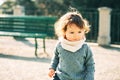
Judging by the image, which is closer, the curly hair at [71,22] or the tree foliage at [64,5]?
the curly hair at [71,22]

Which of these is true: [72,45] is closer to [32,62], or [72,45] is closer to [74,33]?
[74,33]

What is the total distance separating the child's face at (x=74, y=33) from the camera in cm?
367

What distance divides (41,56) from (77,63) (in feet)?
19.1

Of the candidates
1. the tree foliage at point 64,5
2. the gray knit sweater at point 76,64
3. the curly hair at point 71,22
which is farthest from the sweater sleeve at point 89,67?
the tree foliage at point 64,5

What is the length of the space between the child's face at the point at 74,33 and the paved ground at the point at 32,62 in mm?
3607

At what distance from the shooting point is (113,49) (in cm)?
1101

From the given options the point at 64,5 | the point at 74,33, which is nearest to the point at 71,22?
the point at 74,33

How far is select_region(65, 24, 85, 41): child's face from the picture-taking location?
367 cm

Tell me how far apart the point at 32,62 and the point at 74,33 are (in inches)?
207

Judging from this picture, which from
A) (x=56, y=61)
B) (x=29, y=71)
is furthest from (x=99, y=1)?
(x=56, y=61)

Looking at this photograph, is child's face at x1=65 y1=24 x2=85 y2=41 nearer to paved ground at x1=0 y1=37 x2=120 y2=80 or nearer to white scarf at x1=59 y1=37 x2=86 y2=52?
white scarf at x1=59 y1=37 x2=86 y2=52

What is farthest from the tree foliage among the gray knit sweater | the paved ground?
the gray knit sweater

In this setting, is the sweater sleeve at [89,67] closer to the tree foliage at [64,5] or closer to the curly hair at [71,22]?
the curly hair at [71,22]

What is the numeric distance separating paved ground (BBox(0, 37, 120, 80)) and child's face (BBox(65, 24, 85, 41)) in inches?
142
